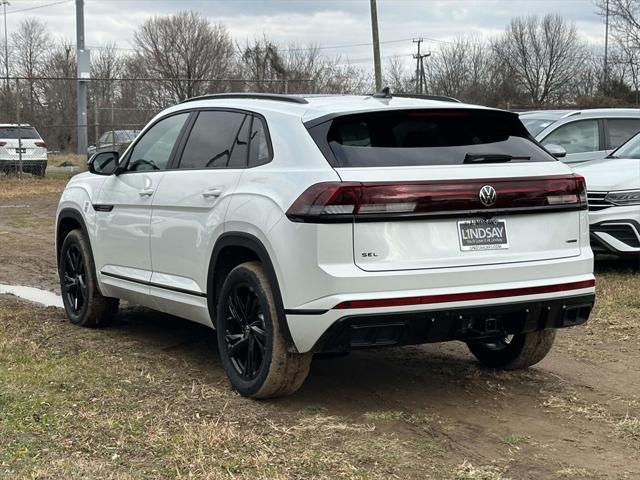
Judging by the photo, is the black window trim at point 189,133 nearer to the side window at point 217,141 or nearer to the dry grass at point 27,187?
the side window at point 217,141

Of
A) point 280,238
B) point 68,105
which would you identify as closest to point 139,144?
point 280,238

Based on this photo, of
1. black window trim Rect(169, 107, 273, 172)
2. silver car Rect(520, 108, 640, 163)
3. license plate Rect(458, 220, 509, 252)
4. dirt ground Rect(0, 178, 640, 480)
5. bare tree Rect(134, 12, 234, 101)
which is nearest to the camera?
dirt ground Rect(0, 178, 640, 480)

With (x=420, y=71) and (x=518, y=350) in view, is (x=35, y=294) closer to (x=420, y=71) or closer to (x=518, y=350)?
(x=518, y=350)

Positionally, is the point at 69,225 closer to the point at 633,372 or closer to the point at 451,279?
the point at 451,279

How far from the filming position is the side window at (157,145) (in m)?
5.89

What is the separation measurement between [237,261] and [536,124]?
9.08m

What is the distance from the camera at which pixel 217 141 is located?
5387 millimetres

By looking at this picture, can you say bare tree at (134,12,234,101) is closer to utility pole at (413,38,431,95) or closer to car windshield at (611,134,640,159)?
utility pole at (413,38,431,95)

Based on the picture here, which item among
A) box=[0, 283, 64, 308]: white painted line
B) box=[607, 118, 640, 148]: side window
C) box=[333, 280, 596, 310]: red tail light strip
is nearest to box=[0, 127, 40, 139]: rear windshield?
box=[0, 283, 64, 308]: white painted line

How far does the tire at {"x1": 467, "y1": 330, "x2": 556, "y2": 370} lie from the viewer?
17.9 feet

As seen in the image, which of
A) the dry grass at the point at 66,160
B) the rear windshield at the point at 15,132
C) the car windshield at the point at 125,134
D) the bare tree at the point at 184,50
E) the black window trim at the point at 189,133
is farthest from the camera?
the bare tree at the point at 184,50

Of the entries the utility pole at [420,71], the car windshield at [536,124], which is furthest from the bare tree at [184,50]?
the car windshield at [536,124]

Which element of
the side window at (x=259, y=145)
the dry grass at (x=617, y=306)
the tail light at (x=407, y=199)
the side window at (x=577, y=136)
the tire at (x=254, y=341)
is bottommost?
the dry grass at (x=617, y=306)

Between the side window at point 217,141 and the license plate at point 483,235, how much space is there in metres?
1.34
